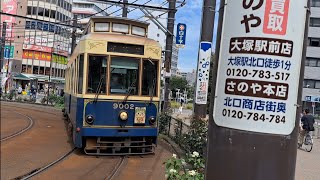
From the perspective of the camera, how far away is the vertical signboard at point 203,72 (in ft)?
30.6

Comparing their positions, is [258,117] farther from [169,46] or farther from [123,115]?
[169,46]

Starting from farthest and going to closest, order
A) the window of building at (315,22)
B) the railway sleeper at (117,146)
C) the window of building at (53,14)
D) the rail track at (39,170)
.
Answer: the window of building at (53,14) < the window of building at (315,22) < the railway sleeper at (117,146) < the rail track at (39,170)

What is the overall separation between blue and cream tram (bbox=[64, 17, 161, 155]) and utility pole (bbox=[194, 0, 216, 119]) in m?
1.33

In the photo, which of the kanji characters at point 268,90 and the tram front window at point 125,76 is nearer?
the kanji characters at point 268,90

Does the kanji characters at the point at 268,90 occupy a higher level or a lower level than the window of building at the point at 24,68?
higher

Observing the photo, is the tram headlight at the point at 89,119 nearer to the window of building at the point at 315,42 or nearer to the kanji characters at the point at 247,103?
the kanji characters at the point at 247,103

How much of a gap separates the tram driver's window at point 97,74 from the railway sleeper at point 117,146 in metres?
1.26

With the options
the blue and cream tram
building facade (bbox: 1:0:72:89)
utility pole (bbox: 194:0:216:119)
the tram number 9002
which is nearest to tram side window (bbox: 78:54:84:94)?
the blue and cream tram

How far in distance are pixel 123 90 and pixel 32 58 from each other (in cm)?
6070

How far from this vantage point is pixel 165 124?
16234mm

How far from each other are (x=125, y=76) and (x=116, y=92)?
473 mm

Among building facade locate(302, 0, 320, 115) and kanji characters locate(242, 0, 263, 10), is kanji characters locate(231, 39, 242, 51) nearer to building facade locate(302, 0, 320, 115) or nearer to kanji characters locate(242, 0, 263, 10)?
kanji characters locate(242, 0, 263, 10)

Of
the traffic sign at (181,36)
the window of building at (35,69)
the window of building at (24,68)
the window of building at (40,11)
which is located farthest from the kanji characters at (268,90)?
the window of building at (35,69)

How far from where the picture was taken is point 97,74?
10.0 meters
